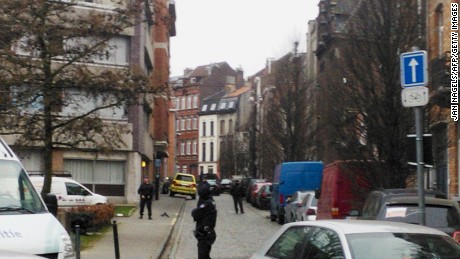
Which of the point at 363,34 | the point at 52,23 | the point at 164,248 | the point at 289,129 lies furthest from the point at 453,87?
the point at 289,129

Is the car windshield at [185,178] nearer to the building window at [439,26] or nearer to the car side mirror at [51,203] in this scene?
the building window at [439,26]

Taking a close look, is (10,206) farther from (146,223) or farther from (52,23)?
(146,223)

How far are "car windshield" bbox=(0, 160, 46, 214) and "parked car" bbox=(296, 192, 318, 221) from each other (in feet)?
44.6

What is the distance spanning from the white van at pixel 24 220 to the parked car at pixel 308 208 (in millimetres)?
13408

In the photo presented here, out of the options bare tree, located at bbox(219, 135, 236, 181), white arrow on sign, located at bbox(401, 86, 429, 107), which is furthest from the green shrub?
bare tree, located at bbox(219, 135, 236, 181)

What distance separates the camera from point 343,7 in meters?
57.9

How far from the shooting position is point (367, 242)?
294 inches

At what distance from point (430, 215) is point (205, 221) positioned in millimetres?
3898

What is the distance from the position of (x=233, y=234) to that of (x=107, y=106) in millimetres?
8900

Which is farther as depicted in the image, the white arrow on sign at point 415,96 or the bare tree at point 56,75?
the bare tree at point 56,75

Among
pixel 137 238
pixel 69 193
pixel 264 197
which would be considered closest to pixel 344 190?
pixel 137 238

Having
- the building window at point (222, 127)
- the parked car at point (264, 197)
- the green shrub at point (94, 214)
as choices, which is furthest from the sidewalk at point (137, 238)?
the building window at point (222, 127)

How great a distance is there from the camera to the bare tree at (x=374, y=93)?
21.0 meters

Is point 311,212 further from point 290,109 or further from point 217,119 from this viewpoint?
point 217,119
